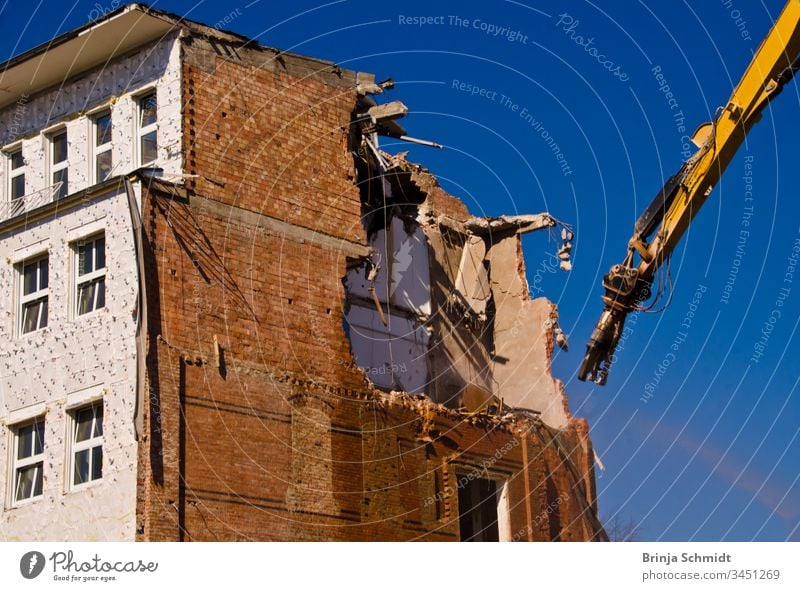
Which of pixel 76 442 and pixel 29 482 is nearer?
pixel 76 442

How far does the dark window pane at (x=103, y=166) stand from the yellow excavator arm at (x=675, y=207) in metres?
10.9

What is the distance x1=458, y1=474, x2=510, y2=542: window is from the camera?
39.1 metres

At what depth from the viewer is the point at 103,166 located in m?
36.2

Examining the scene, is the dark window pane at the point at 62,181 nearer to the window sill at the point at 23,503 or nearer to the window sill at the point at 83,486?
the window sill at the point at 23,503

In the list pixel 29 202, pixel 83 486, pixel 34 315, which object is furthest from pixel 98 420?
pixel 29 202

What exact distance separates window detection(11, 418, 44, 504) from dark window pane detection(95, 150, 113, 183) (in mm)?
5585

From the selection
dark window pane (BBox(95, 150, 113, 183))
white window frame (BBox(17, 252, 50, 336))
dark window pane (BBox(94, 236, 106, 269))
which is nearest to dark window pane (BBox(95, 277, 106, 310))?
dark window pane (BBox(94, 236, 106, 269))

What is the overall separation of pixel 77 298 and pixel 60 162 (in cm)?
427

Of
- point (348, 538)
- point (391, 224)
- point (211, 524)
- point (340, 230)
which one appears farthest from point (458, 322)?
point (211, 524)

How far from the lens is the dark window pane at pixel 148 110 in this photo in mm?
35688

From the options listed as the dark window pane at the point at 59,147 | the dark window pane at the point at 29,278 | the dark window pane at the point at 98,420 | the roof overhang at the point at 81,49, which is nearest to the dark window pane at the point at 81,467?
the dark window pane at the point at 98,420

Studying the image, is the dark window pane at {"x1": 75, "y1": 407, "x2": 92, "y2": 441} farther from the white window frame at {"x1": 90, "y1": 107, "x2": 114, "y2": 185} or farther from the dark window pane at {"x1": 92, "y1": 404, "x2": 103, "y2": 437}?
the white window frame at {"x1": 90, "y1": 107, "x2": 114, "y2": 185}

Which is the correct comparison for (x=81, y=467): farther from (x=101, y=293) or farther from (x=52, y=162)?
(x=52, y=162)
